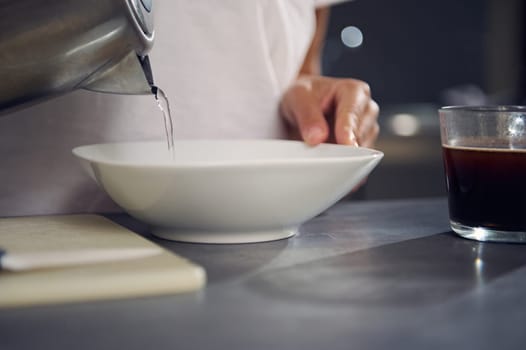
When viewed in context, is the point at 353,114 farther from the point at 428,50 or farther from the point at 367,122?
the point at 428,50

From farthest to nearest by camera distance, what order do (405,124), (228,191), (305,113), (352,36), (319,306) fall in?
(352,36)
(405,124)
(305,113)
(228,191)
(319,306)

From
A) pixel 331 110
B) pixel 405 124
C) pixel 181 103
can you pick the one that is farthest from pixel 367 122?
pixel 405 124

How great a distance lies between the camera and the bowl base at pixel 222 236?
1.92 ft

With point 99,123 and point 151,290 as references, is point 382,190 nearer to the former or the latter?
point 99,123

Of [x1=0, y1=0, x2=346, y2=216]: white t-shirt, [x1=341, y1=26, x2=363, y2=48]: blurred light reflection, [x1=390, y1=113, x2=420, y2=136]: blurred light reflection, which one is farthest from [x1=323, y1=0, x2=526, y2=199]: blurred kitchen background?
[x1=0, y1=0, x2=346, y2=216]: white t-shirt

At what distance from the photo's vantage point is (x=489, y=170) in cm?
59

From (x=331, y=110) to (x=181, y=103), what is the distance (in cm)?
19

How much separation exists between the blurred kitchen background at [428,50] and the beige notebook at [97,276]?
7.67ft

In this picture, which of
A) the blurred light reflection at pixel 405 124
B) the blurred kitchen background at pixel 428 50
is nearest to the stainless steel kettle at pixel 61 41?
the blurred light reflection at pixel 405 124

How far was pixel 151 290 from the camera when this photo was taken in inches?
17.1

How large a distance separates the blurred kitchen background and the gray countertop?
2262 mm

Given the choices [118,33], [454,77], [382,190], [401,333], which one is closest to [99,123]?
[118,33]

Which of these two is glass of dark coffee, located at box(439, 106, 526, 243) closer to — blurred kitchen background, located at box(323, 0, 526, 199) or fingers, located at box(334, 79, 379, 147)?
fingers, located at box(334, 79, 379, 147)

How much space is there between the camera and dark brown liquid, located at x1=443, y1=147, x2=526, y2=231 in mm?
583
